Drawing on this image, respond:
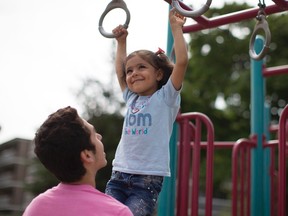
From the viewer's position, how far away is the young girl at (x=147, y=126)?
2287mm

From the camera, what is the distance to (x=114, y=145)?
17125 millimetres

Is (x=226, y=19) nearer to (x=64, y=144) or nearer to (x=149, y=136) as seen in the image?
(x=149, y=136)

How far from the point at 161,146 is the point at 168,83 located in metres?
0.30

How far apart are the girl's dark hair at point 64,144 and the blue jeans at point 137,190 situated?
1.94 feet

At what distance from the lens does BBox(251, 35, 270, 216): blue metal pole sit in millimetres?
3783

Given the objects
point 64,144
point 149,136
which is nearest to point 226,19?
point 149,136

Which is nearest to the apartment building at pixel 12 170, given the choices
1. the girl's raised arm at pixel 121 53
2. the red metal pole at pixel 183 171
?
the red metal pole at pixel 183 171

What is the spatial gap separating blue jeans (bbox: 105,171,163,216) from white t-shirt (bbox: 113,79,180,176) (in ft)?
0.11

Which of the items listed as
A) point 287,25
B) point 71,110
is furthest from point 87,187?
point 287,25

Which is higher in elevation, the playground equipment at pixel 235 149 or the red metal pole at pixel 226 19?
the red metal pole at pixel 226 19

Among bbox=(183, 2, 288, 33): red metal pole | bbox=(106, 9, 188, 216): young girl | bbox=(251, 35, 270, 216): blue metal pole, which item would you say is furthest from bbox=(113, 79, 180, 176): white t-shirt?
bbox=(251, 35, 270, 216): blue metal pole

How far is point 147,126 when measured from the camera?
2.35m

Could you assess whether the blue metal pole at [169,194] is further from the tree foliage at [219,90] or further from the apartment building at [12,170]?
the apartment building at [12,170]

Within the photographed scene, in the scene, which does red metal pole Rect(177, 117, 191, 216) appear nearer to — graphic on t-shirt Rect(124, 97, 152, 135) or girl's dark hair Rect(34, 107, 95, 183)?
graphic on t-shirt Rect(124, 97, 152, 135)
